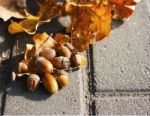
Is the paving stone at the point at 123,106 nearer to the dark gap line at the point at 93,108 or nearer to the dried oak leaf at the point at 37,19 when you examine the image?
the dark gap line at the point at 93,108

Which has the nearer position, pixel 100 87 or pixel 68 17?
pixel 100 87

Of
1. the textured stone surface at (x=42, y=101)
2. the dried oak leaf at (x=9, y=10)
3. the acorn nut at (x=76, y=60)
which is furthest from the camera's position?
the dried oak leaf at (x=9, y=10)

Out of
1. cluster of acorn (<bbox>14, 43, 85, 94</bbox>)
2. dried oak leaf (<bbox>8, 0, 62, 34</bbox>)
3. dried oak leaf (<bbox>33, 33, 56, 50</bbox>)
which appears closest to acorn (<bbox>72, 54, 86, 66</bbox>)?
cluster of acorn (<bbox>14, 43, 85, 94</bbox>)

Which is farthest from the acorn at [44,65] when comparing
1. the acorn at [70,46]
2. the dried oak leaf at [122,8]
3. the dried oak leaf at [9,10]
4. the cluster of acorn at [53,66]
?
the dried oak leaf at [122,8]


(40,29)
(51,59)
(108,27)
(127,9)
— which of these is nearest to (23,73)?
(51,59)

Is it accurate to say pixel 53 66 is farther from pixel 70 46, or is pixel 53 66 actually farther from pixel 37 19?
pixel 37 19

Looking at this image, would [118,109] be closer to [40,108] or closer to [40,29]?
[40,108]

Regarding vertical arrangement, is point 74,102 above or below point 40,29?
below

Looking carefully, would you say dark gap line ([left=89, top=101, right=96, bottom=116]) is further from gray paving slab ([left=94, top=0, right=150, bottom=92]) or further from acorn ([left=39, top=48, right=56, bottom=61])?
acorn ([left=39, top=48, right=56, bottom=61])

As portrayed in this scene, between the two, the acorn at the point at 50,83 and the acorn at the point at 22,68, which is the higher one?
the acorn at the point at 22,68
